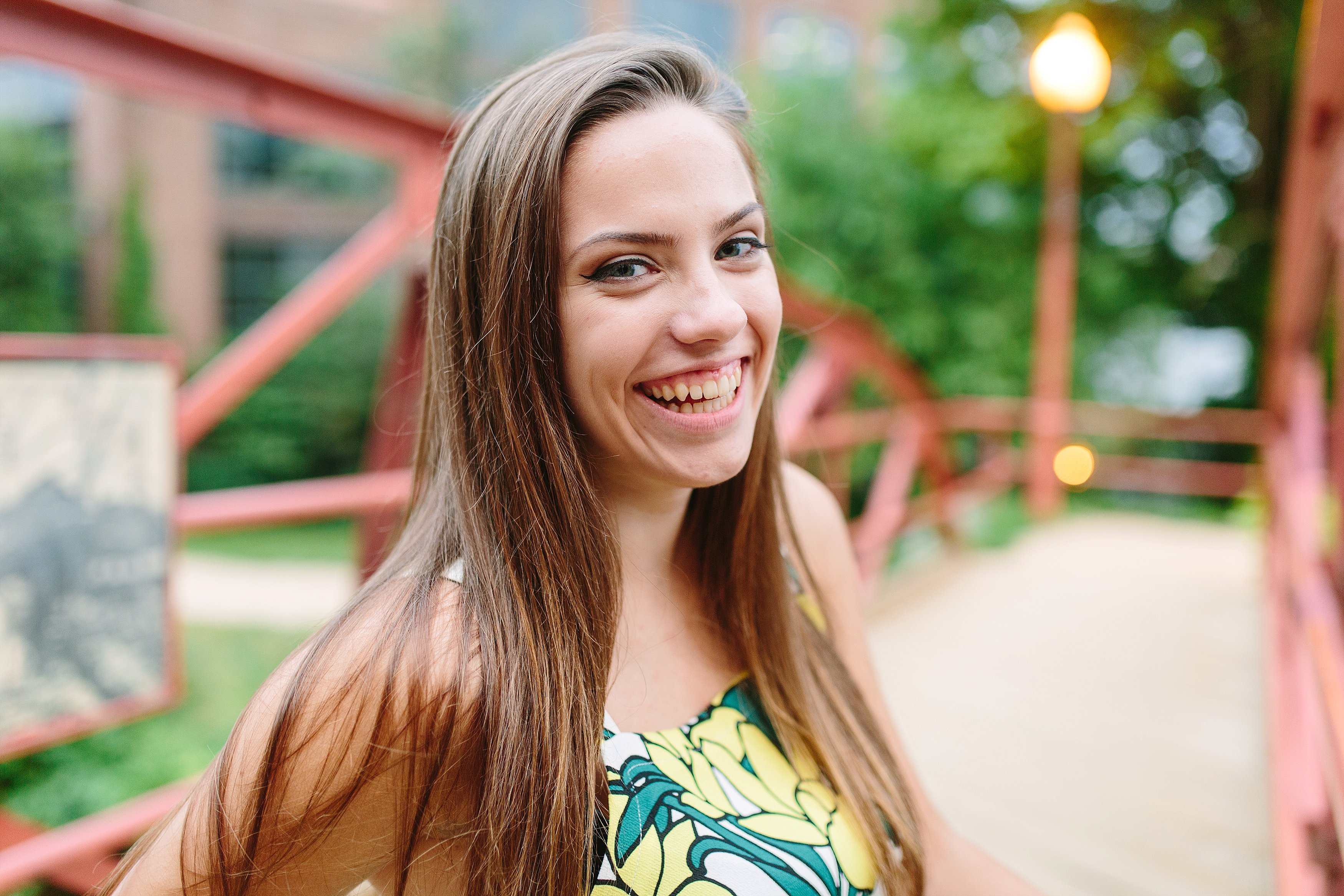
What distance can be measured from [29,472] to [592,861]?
62.5 inches

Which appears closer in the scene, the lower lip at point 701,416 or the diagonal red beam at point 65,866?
the lower lip at point 701,416

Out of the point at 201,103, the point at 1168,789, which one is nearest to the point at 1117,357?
the point at 1168,789

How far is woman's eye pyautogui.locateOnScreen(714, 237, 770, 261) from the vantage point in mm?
1022

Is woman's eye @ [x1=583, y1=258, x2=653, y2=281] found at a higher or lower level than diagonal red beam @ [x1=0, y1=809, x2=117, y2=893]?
higher

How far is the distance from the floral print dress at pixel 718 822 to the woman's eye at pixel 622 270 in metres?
0.49

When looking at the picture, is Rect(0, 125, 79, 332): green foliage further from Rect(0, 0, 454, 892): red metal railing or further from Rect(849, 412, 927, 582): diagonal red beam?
Rect(849, 412, 927, 582): diagonal red beam

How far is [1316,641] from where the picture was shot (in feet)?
5.17

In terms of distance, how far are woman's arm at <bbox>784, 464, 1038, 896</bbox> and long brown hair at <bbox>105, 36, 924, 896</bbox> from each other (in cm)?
14

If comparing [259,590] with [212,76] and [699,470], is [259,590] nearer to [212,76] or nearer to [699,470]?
[212,76]

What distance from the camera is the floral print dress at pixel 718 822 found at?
2.96ft

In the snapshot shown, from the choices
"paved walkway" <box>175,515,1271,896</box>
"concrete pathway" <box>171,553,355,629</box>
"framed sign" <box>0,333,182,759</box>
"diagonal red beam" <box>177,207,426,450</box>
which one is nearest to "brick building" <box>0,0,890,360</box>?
"concrete pathway" <box>171,553,355,629</box>

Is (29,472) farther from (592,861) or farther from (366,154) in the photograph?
(366,154)

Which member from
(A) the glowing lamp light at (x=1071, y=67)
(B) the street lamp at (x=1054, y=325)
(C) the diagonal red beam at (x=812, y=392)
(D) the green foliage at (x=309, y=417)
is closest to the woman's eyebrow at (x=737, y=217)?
(C) the diagonal red beam at (x=812, y=392)

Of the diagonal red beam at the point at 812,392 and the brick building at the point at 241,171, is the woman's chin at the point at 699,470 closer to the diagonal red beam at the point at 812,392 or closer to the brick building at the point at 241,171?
the diagonal red beam at the point at 812,392
